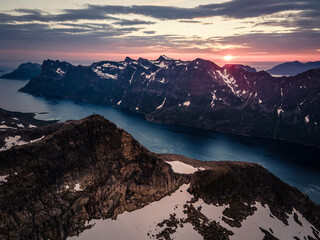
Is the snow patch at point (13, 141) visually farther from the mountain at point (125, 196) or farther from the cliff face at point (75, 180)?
the cliff face at point (75, 180)

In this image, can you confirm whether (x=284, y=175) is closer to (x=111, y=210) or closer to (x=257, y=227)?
(x=257, y=227)

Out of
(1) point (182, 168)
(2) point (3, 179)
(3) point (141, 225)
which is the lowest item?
(3) point (141, 225)

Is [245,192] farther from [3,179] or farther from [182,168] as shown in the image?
[3,179]

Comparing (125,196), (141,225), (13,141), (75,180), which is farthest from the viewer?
A: (13,141)

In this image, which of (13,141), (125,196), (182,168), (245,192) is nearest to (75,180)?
(125,196)

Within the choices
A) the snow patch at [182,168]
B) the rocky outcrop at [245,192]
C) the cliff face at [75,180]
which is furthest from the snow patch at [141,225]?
the snow patch at [182,168]

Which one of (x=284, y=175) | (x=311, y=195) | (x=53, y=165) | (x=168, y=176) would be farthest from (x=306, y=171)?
(x=53, y=165)

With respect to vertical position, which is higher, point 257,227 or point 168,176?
point 168,176
